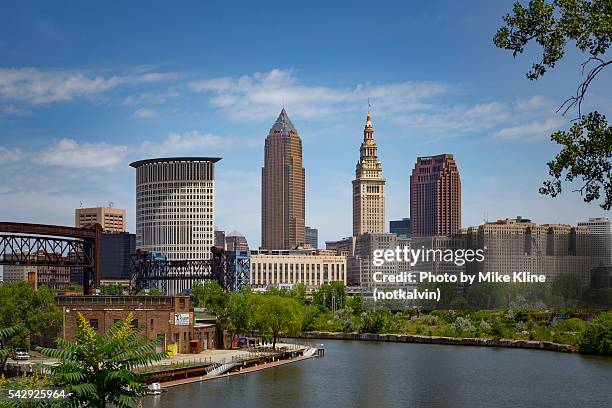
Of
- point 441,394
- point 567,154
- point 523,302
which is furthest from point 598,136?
point 523,302

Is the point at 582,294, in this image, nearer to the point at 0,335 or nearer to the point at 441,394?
the point at 441,394

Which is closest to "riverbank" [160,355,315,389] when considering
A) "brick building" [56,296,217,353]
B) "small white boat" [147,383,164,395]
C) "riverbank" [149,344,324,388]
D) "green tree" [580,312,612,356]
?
"riverbank" [149,344,324,388]

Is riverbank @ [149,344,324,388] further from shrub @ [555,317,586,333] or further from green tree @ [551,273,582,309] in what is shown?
green tree @ [551,273,582,309]

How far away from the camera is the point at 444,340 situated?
5295 inches

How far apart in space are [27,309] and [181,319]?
57.7 feet

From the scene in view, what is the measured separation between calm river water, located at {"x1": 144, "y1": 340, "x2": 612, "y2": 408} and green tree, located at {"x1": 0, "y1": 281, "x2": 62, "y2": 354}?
53.0 ft

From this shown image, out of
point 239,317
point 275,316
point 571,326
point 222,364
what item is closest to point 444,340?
point 571,326

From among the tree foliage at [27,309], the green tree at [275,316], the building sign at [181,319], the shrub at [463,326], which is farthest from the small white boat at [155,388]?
the shrub at [463,326]

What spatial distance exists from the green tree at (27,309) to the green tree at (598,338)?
6408cm

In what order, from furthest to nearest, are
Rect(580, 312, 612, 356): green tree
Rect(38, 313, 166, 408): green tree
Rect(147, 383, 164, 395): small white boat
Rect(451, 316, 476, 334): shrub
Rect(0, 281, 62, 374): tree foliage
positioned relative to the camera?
1. Rect(451, 316, 476, 334): shrub
2. Rect(580, 312, 612, 356): green tree
3. Rect(0, 281, 62, 374): tree foliage
4. Rect(147, 383, 164, 395): small white boat
5. Rect(38, 313, 166, 408): green tree

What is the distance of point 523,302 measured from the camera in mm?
193125

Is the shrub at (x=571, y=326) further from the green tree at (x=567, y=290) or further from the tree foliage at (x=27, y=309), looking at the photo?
the tree foliage at (x=27, y=309)

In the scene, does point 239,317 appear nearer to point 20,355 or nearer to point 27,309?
point 20,355

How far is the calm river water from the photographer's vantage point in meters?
68.6
